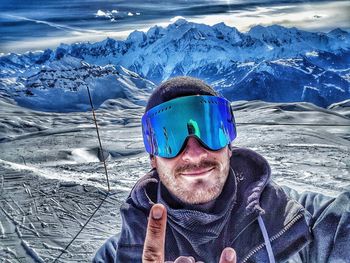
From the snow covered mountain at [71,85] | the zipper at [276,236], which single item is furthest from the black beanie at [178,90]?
the zipper at [276,236]

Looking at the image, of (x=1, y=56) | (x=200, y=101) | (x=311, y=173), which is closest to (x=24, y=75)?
(x=1, y=56)

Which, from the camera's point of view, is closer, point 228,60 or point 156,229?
point 156,229

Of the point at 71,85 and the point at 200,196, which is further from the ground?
the point at 71,85

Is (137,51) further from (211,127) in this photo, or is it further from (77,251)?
(77,251)

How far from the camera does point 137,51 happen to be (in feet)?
5.41

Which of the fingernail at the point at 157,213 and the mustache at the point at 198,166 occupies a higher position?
the fingernail at the point at 157,213

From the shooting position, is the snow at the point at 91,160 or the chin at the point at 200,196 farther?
the snow at the point at 91,160

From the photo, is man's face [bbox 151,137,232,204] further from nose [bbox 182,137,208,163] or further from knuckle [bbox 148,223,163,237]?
knuckle [bbox 148,223,163,237]

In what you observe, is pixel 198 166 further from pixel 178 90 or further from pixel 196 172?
pixel 178 90

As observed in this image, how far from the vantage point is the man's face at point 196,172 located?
1.22 meters

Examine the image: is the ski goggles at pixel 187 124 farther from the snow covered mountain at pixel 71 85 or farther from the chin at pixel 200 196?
the snow covered mountain at pixel 71 85

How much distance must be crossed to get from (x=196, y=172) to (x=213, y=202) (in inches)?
5.7

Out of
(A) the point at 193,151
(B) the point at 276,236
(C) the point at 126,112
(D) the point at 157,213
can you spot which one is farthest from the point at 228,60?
(D) the point at 157,213

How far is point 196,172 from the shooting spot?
1210 millimetres
